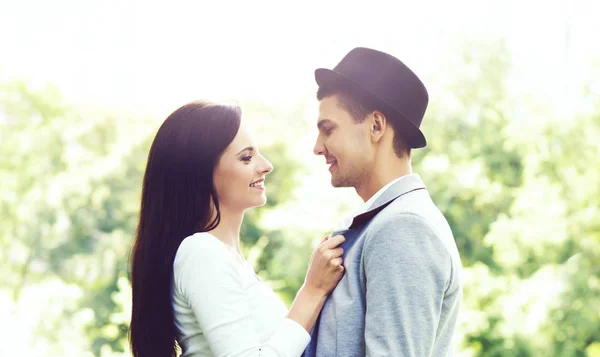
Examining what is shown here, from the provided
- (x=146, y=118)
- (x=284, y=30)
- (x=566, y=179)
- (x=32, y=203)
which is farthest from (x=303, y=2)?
(x=566, y=179)

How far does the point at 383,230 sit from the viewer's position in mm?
1669

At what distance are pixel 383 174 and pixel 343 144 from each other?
0.13 m

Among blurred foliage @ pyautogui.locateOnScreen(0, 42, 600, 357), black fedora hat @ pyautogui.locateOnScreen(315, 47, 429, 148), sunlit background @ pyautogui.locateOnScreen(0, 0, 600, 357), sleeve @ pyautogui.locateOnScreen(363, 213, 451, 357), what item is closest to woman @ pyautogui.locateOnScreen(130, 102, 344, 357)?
sleeve @ pyautogui.locateOnScreen(363, 213, 451, 357)

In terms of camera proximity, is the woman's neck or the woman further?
the woman's neck

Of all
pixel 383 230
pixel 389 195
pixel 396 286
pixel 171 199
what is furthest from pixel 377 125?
pixel 171 199

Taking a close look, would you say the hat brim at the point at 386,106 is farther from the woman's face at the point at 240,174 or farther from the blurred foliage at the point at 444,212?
the blurred foliage at the point at 444,212

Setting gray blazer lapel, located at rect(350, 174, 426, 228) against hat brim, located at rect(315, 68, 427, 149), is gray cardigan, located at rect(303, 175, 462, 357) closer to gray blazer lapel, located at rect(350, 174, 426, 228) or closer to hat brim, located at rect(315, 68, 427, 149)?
gray blazer lapel, located at rect(350, 174, 426, 228)

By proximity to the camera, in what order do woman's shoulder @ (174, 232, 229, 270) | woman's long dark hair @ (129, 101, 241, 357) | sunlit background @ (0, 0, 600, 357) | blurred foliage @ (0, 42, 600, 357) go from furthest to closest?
sunlit background @ (0, 0, 600, 357) < blurred foliage @ (0, 42, 600, 357) < woman's long dark hair @ (129, 101, 241, 357) < woman's shoulder @ (174, 232, 229, 270)

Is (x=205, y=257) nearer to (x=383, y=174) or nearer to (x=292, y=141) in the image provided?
(x=383, y=174)

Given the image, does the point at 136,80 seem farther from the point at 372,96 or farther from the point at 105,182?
the point at 372,96

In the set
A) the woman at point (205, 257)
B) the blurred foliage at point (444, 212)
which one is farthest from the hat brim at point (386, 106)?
the blurred foliage at point (444, 212)

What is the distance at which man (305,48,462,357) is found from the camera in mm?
1577

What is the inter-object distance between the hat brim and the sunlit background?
238 inches

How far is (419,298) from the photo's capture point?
5.16ft
